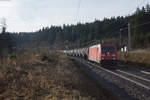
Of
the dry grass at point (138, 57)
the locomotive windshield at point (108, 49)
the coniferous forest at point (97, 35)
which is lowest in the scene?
the dry grass at point (138, 57)

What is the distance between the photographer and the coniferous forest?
59647 mm

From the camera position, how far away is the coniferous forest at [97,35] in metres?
59.6

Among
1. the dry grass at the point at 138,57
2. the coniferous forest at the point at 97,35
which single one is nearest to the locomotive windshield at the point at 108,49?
the dry grass at the point at 138,57

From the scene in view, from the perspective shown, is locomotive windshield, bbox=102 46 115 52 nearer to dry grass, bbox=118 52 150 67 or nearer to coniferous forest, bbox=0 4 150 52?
dry grass, bbox=118 52 150 67

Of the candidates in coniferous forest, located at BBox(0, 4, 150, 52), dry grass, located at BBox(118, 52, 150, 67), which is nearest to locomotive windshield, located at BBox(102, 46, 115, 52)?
dry grass, located at BBox(118, 52, 150, 67)

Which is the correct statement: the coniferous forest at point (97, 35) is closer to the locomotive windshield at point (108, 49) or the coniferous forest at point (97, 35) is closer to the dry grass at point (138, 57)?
the dry grass at point (138, 57)

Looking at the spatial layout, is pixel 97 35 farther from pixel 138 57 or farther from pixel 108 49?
pixel 108 49

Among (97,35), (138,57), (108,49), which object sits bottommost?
(138,57)

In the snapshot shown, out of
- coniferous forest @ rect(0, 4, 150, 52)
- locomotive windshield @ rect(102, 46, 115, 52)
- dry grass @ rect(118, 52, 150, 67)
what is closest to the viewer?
locomotive windshield @ rect(102, 46, 115, 52)

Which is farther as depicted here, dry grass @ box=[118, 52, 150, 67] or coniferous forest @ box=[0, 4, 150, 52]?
coniferous forest @ box=[0, 4, 150, 52]

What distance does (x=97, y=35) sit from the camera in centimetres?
10612

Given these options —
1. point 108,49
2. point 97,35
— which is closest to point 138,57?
point 108,49

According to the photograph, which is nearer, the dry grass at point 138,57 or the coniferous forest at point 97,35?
the dry grass at point 138,57

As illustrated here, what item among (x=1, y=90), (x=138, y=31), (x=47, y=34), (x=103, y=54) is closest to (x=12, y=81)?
(x=1, y=90)
